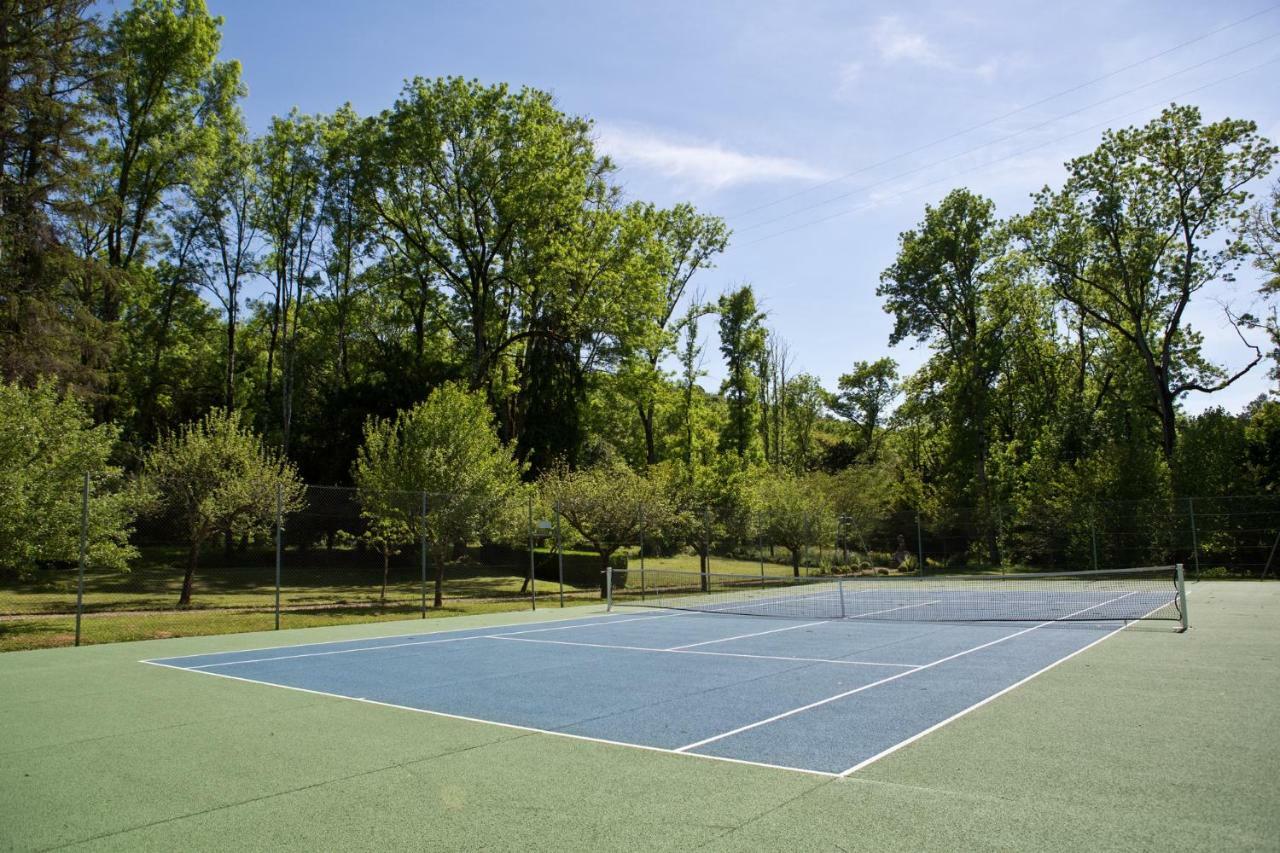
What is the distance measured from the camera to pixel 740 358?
170ft

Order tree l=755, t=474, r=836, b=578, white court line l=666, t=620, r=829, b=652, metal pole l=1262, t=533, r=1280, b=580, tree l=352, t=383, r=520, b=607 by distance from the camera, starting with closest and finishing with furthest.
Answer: white court line l=666, t=620, r=829, b=652
tree l=352, t=383, r=520, b=607
metal pole l=1262, t=533, r=1280, b=580
tree l=755, t=474, r=836, b=578

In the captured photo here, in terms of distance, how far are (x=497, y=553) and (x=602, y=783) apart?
31.7m

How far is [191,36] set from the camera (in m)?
33.2

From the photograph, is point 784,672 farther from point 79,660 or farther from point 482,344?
point 482,344

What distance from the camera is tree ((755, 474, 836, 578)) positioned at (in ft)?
106

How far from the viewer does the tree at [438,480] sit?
21422 mm

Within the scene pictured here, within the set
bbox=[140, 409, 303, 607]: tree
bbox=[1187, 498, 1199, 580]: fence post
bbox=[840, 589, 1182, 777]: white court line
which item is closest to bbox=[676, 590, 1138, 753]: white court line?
bbox=[840, 589, 1182, 777]: white court line

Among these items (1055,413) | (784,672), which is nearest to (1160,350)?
(1055,413)

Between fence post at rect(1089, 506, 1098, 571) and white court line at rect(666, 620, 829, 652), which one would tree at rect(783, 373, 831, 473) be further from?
white court line at rect(666, 620, 829, 652)

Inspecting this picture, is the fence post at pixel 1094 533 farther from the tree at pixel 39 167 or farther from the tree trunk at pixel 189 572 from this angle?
the tree at pixel 39 167

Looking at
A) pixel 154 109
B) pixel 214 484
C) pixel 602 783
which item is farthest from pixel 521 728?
pixel 154 109

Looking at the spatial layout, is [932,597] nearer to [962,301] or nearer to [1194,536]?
[1194,536]

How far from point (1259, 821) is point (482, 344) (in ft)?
116

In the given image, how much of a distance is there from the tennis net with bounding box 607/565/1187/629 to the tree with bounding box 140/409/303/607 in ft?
32.8
